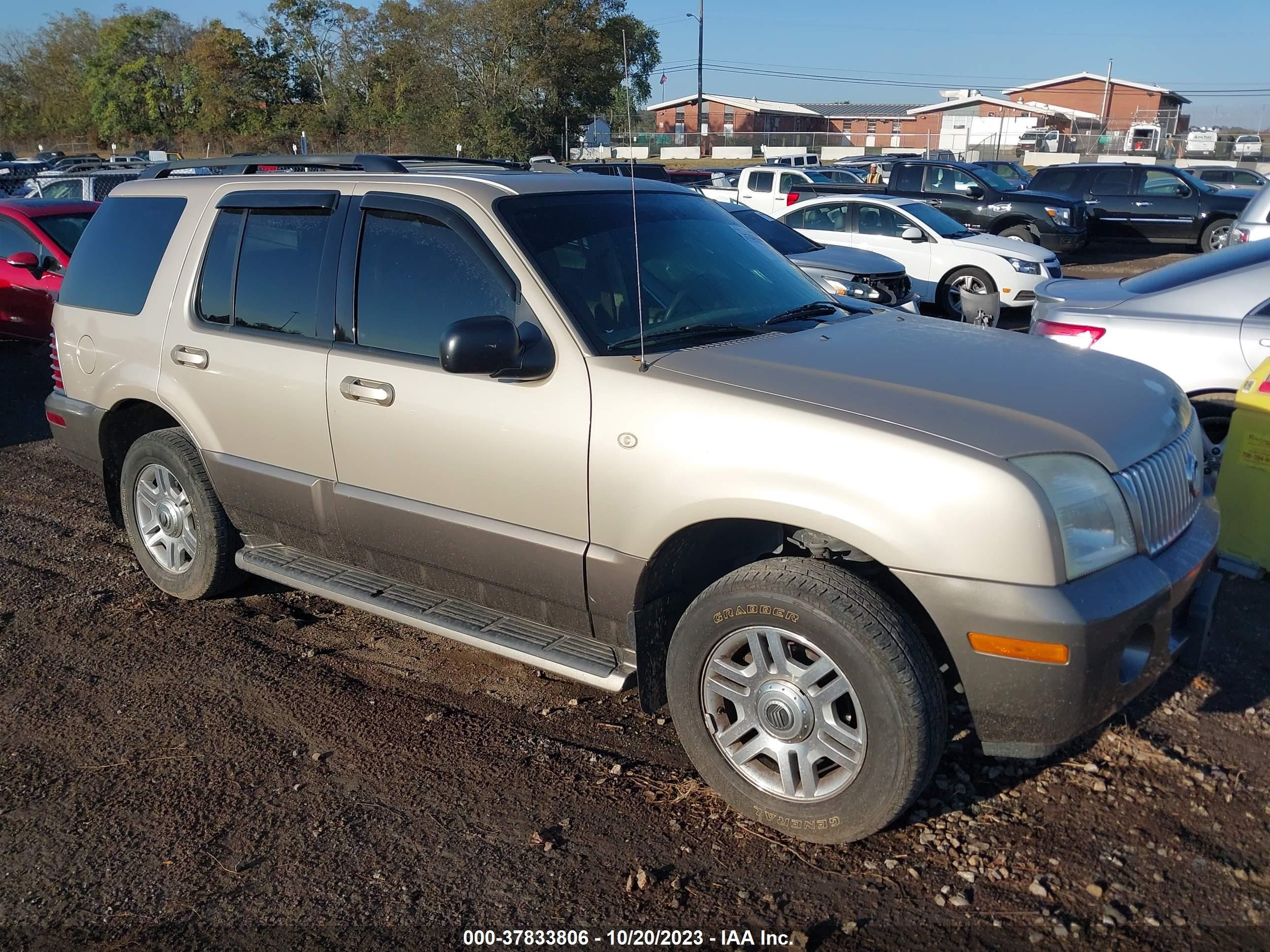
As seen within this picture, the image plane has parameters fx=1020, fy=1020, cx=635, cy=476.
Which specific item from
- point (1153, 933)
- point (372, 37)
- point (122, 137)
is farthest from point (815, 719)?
point (122, 137)

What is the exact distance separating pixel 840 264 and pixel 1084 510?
30.1 ft

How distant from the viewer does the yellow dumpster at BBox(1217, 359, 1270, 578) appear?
4645mm

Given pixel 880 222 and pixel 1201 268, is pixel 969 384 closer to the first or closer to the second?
pixel 1201 268

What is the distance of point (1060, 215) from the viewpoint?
64.5 ft

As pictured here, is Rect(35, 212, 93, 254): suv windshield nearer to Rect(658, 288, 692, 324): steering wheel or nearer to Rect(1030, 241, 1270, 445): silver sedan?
Rect(658, 288, 692, 324): steering wheel

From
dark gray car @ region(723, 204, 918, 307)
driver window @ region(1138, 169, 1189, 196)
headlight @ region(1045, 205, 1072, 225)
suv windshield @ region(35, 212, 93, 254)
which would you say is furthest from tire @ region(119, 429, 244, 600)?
driver window @ region(1138, 169, 1189, 196)

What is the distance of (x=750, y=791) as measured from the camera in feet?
10.6

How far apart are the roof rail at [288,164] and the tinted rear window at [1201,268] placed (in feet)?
14.3

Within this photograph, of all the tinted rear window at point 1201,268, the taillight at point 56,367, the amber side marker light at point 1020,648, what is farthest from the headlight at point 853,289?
the amber side marker light at point 1020,648

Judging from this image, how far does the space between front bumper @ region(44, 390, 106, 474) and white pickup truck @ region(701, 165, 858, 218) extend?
17231mm

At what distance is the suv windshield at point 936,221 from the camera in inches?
542

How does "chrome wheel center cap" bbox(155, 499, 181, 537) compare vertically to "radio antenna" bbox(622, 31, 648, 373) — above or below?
below

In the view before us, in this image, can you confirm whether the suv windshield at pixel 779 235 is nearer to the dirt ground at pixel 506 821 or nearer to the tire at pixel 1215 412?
the tire at pixel 1215 412

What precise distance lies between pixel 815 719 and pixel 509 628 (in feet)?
4.08
